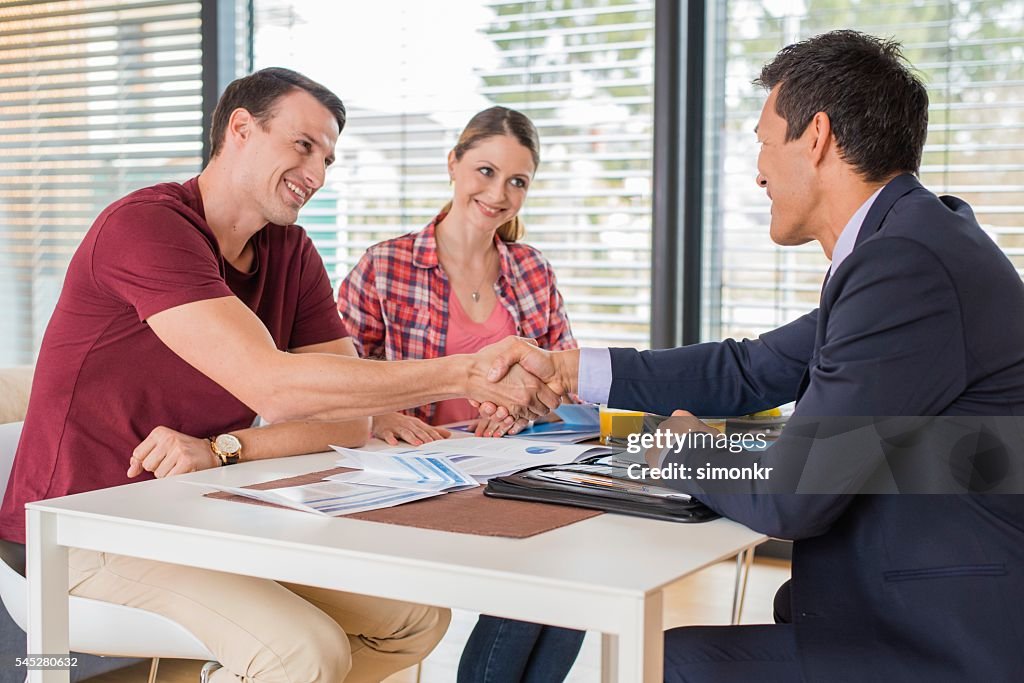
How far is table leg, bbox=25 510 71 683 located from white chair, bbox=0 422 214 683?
14 centimetres

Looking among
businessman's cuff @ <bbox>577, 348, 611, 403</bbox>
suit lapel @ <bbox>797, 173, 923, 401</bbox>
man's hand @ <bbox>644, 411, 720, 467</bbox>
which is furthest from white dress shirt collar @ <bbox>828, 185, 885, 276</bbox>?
businessman's cuff @ <bbox>577, 348, 611, 403</bbox>

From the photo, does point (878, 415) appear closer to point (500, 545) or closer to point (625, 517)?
point (625, 517)


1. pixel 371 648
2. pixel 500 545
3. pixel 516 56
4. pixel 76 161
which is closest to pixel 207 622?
pixel 371 648

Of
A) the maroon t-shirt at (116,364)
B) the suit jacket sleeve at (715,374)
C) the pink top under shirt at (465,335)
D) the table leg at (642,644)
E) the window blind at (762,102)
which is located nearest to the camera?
the table leg at (642,644)

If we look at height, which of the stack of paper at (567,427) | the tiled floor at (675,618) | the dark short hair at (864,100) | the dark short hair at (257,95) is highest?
the dark short hair at (257,95)

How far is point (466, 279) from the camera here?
9.11 ft

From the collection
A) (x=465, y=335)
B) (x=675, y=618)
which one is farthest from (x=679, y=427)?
(x=675, y=618)

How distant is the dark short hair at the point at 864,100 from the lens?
4.90 ft

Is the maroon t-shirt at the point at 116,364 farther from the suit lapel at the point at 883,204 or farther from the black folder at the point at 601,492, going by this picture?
the suit lapel at the point at 883,204

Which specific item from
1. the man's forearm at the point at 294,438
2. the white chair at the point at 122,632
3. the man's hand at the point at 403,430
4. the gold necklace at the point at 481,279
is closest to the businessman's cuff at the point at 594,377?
the man's hand at the point at 403,430

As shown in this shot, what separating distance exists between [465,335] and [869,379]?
1.53m

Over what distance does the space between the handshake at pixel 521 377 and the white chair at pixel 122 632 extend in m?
0.63

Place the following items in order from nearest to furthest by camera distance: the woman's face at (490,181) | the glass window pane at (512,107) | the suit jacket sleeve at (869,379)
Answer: the suit jacket sleeve at (869,379) → the woman's face at (490,181) → the glass window pane at (512,107)

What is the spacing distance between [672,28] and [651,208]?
60 cm
